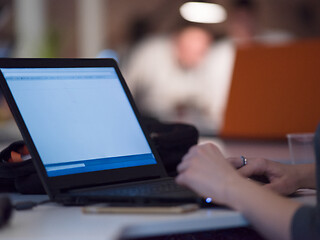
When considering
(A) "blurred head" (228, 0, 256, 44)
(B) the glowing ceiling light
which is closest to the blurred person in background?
(B) the glowing ceiling light

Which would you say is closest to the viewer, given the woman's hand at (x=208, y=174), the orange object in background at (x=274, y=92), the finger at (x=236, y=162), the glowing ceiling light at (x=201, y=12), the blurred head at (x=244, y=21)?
the woman's hand at (x=208, y=174)

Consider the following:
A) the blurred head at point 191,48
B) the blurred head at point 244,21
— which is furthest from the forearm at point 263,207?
the blurred head at point 191,48

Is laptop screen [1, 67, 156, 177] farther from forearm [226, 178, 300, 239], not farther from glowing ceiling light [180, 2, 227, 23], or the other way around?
glowing ceiling light [180, 2, 227, 23]

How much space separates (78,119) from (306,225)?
506mm

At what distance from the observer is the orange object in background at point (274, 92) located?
2.39m

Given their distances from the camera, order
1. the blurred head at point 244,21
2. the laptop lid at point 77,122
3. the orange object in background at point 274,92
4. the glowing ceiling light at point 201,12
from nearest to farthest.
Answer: the laptop lid at point 77,122 → the orange object in background at point 274,92 → the blurred head at point 244,21 → the glowing ceiling light at point 201,12

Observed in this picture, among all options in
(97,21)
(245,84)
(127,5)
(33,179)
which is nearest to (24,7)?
(97,21)

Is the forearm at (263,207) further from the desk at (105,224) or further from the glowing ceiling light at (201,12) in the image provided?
the glowing ceiling light at (201,12)

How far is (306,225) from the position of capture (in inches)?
34.4

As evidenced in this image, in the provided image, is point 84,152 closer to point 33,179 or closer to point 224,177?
point 33,179

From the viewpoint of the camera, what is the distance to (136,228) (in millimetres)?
851

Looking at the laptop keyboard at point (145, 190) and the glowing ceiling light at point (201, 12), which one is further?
the glowing ceiling light at point (201, 12)

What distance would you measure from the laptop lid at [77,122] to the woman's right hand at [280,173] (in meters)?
0.19

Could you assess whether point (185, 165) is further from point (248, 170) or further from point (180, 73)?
point (180, 73)
